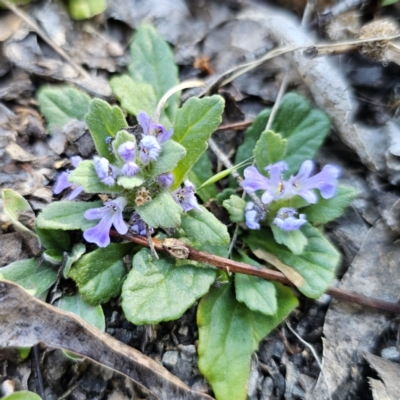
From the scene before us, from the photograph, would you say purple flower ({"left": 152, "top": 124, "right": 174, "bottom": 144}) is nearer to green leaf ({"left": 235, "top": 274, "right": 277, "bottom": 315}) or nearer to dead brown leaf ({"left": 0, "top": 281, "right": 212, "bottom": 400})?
green leaf ({"left": 235, "top": 274, "right": 277, "bottom": 315})

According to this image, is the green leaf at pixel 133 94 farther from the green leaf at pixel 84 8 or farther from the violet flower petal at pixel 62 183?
the green leaf at pixel 84 8

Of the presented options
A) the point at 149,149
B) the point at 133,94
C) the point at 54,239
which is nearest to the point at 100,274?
the point at 54,239

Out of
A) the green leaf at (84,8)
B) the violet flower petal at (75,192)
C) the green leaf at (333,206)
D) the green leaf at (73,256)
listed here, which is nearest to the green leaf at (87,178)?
the violet flower petal at (75,192)

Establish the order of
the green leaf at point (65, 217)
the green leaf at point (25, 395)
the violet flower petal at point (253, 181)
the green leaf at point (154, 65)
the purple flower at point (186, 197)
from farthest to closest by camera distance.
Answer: the green leaf at point (154, 65), the violet flower petal at point (253, 181), the purple flower at point (186, 197), the green leaf at point (65, 217), the green leaf at point (25, 395)

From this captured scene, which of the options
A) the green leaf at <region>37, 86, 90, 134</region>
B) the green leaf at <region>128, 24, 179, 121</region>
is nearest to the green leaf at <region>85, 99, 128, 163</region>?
the green leaf at <region>37, 86, 90, 134</region>

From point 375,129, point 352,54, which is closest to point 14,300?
point 375,129
